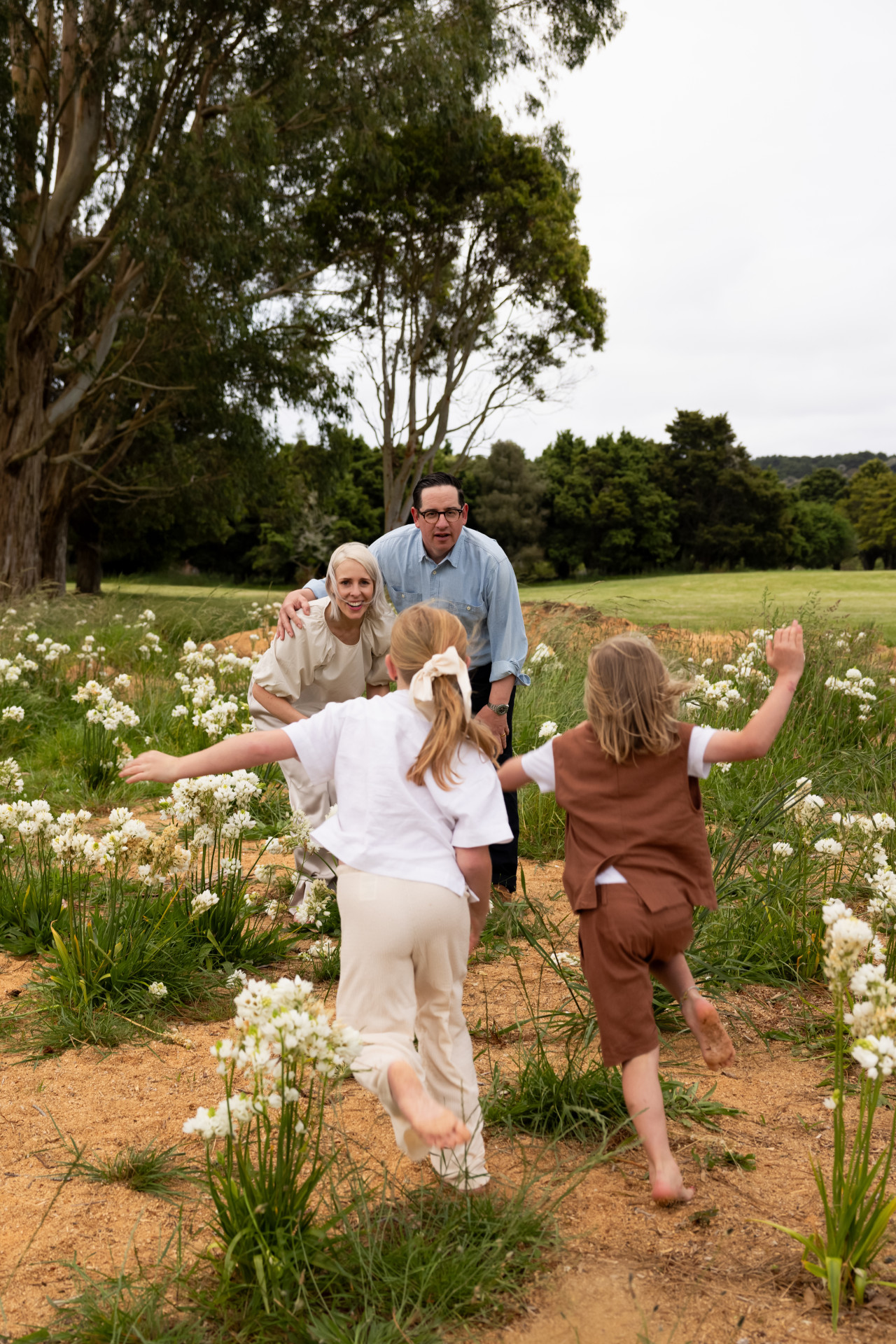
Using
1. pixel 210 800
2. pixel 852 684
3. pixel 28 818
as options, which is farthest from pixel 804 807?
pixel 28 818

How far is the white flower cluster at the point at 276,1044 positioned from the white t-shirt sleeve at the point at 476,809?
619 mm

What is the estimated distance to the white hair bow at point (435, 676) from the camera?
96.9 inches

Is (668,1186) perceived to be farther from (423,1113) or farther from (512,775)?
(512,775)

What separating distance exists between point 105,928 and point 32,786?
2971 millimetres

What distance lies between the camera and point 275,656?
4.38 metres

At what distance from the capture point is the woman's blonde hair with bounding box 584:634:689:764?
253cm

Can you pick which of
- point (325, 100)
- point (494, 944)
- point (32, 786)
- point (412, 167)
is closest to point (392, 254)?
point (412, 167)

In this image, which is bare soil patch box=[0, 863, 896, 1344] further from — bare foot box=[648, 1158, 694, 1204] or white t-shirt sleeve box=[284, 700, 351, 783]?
white t-shirt sleeve box=[284, 700, 351, 783]

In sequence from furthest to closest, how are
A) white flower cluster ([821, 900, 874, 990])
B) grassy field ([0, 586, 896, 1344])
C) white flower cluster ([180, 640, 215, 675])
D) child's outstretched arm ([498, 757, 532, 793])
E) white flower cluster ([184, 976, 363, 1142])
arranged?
white flower cluster ([180, 640, 215, 675])
child's outstretched arm ([498, 757, 532, 793])
grassy field ([0, 586, 896, 1344])
white flower cluster ([821, 900, 874, 990])
white flower cluster ([184, 976, 363, 1142])

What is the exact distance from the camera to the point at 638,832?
2529 mm

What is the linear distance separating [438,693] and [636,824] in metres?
0.60

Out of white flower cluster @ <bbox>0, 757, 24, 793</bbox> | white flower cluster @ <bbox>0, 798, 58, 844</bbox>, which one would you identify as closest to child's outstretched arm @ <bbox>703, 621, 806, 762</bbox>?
white flower cluster @ <bbox>0, 798, 58, 844</bbox>

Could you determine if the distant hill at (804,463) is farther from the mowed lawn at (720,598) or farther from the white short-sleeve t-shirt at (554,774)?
the white short-sleeve t-shirt at (554,774)

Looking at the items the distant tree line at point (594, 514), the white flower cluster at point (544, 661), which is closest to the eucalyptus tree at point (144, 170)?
the white flower cluster at point (544, 661)
